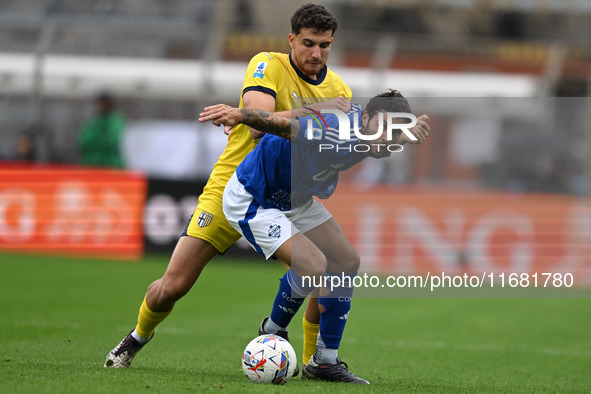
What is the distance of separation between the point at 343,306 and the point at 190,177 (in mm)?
7445

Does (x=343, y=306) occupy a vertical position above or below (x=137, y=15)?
below

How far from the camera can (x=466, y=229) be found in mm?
12719

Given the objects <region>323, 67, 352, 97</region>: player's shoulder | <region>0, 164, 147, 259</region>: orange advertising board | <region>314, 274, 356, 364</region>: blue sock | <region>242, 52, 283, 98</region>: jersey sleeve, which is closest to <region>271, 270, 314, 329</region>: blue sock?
<region>314, 274, 356, 364</region>: blue sock

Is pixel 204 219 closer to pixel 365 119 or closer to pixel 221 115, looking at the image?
pixel 221 115

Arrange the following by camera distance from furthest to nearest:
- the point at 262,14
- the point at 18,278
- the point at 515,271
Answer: the point at 262,14 → the point at 515,271 → the point at 18,278

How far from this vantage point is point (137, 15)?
1352 cm

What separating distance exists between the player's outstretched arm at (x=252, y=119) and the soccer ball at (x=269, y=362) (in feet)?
3.97

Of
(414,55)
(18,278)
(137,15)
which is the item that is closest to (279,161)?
(18,278)

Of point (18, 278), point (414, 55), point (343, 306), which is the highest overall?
point (414, 55)

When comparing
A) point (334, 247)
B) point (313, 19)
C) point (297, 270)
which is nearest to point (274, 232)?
point (297, 270)

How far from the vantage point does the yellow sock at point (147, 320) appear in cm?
566

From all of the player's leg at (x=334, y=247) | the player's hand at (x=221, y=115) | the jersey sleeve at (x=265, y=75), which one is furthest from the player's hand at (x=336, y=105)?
the player's leg at (x=334, y=247)

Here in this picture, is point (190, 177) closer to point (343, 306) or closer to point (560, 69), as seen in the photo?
point (560, 69)

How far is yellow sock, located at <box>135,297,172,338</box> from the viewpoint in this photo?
5660 mm
